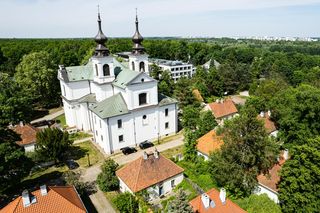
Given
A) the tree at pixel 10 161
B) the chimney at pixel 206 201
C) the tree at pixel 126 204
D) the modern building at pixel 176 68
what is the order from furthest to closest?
1. the modern building at pixel 176 68
2. the tree at pixel 126 204
3. the tree at pixel 10 161
4. the chimney at pixel 206 201

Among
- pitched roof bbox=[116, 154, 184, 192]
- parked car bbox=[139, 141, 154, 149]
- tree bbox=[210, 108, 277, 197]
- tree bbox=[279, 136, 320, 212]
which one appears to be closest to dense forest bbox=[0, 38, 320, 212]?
tree bbox=[279, 136, 320, 212]

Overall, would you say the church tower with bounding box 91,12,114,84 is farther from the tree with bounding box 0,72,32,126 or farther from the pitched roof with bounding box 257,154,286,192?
the pitched roof with bounding box 257,154,286,192

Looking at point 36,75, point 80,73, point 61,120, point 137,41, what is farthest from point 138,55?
A: point 36,75

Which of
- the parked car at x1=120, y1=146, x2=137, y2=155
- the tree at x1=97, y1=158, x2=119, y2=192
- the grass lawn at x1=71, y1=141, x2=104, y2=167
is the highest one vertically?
the tree at x1=97, y1=158, x2=119, y2=192

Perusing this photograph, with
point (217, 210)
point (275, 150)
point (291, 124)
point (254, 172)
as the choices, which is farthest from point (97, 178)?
point (291, 124)

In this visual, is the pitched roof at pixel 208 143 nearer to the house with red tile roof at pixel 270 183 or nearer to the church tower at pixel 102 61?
the house with red tile roof at pixel 270 183

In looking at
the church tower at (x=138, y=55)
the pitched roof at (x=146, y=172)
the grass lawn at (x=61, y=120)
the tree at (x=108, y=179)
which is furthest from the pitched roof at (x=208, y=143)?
the grass lawn at (x=61, y=120)
